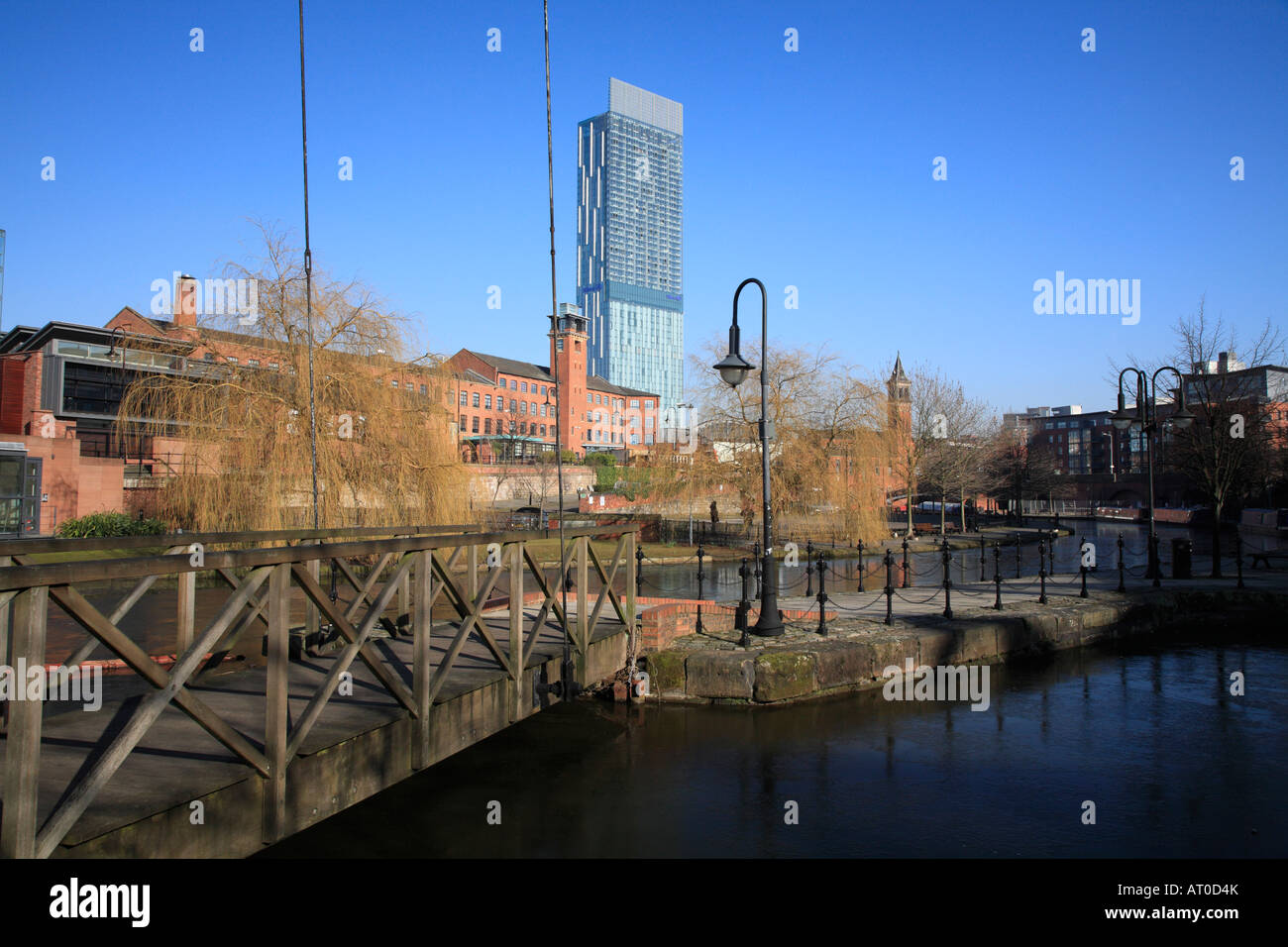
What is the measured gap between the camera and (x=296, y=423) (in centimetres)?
1870

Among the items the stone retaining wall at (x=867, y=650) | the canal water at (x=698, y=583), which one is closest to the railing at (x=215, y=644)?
the stone retaining wall at (x=867, y=650)

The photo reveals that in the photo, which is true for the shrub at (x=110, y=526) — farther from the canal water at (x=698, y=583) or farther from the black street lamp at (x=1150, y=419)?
Result: the black street lamp at (x=1150, y=419)

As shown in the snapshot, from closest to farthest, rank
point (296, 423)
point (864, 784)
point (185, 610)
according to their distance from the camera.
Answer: point (185, 610) → point (864, 784) → point (296, 423)

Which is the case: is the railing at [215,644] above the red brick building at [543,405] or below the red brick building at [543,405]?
below

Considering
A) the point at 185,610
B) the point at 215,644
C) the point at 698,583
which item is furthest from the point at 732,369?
the point at 698,583

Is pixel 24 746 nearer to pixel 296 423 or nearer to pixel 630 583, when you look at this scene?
pixel 630 583

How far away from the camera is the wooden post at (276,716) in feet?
13.1

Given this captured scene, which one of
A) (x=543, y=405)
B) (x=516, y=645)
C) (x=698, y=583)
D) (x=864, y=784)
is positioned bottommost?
(x=864, y=784)

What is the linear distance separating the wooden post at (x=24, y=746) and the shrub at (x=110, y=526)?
898 inches

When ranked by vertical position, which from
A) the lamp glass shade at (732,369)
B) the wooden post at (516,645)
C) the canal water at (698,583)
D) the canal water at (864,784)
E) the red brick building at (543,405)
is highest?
the red brick building at (543,405)

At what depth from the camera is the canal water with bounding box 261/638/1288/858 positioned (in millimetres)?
6234

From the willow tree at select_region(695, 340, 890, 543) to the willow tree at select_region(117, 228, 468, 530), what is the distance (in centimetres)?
1319

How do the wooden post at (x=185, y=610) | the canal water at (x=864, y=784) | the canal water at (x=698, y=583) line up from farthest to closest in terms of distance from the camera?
the canal water at (x=698, y=583)
the canal water at (x=864, y=784)
the wooden post at (x=185, y=610)

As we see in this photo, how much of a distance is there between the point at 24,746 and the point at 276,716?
134cm
